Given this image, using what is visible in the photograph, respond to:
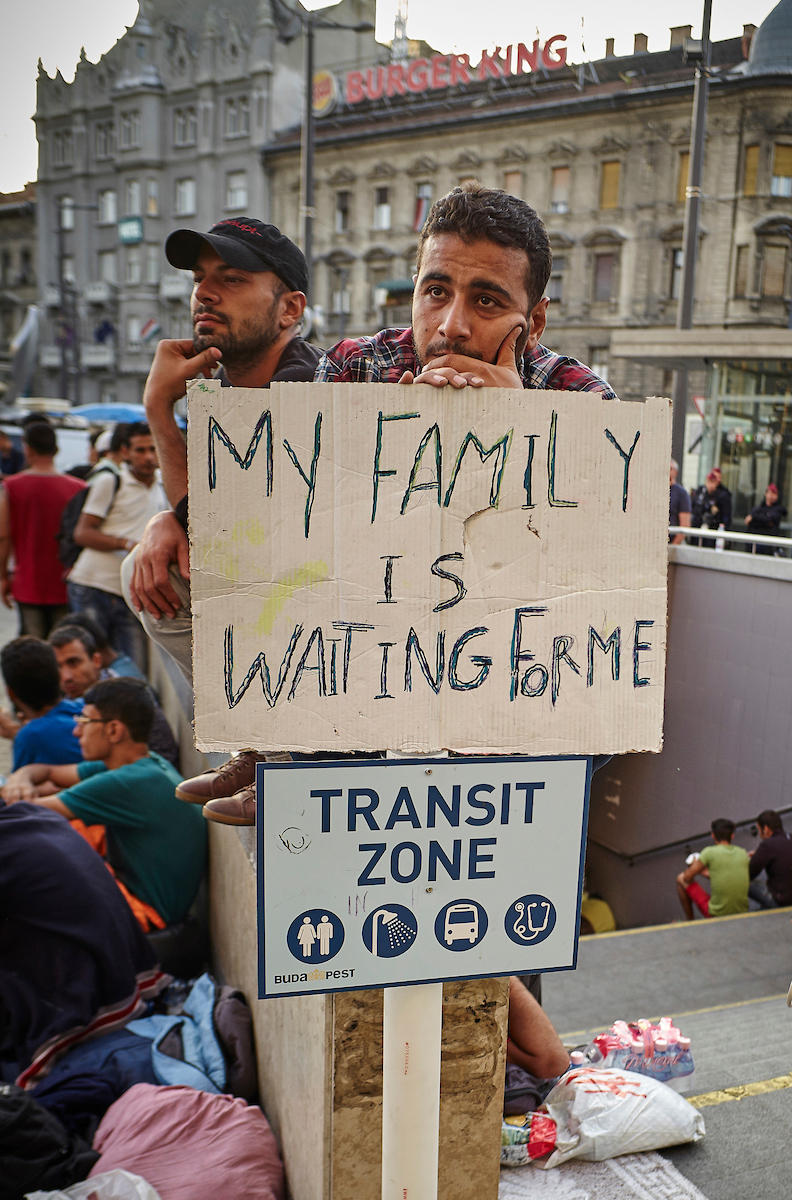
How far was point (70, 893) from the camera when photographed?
3.34 metres

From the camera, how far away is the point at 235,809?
2109 millimetres

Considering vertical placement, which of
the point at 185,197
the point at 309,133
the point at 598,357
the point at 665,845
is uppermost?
→ the point at 185,197

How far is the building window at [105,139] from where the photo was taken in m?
45.0

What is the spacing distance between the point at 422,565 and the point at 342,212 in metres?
39.2

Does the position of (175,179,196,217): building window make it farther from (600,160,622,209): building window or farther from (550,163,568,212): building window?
(600,160,622,209): building window

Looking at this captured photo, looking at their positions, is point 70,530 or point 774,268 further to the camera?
point 774,268

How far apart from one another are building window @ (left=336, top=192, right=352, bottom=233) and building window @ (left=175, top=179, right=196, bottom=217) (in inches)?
316

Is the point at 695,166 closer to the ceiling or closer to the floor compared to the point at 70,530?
closer to the ceiling

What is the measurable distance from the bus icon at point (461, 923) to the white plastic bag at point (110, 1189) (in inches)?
55.2

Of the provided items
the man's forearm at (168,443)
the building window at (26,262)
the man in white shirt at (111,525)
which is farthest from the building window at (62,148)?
the man's forearm at (168,443)

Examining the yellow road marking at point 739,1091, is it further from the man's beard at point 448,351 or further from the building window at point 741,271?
the building window at point 741,271

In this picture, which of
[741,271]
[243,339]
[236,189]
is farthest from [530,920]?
[236,189]

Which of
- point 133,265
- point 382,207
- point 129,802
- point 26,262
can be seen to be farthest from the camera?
point 26,262

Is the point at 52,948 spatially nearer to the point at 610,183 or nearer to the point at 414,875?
the point at 414,875
